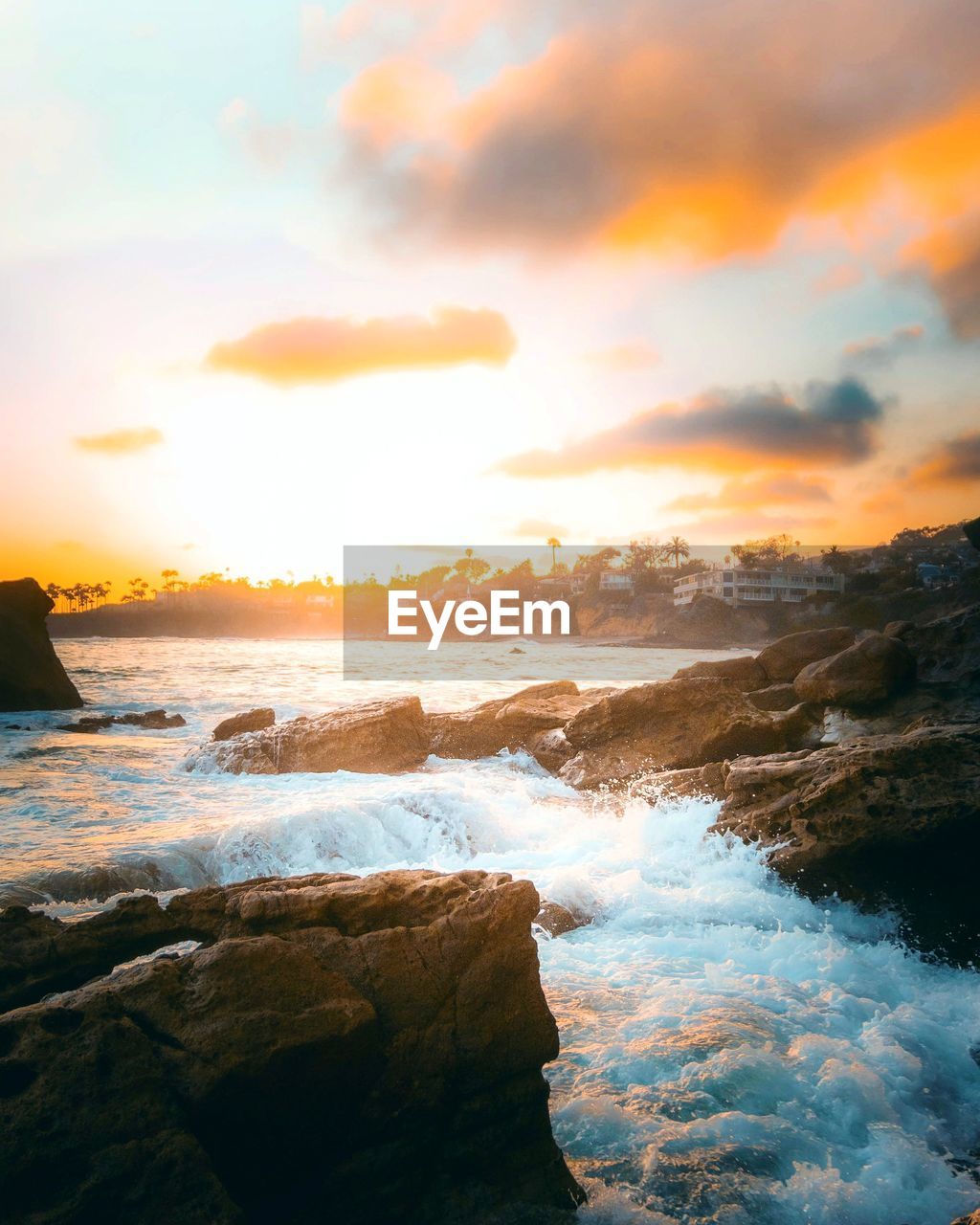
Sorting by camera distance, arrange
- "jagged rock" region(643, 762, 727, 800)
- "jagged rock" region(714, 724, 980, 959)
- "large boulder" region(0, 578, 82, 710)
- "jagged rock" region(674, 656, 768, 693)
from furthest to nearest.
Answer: "large boulder" region(0, 578, 82, 710) → "jagged rock" region(674, 656, 768, 693) → "jagged rock" region(643, 762, 727, 800) → "jagged rock" region(714, 724, 980, 959)

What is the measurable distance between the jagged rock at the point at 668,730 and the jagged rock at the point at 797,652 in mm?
2519

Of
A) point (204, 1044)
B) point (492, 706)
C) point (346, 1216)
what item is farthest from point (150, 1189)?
point (492, 706)

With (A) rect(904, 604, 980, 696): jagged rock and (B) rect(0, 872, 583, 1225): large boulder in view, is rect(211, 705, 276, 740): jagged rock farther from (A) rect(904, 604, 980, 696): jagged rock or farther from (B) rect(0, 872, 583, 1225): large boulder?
(A) rect(904, 604, 980, 696): jagged rock

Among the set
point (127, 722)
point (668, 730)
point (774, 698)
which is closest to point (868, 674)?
point (774, 698)

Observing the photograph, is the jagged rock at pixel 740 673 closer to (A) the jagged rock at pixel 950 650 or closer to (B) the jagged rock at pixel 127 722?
(A) the jagged rock at pixel 950 650

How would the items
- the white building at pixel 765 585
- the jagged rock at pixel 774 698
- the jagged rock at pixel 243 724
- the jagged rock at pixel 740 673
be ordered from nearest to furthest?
the jagged rock at pixel 774 698 < the jagged rock at pixel 740 673 < the jagged rock at pixel 243 724 < the white building at pixel 765 585

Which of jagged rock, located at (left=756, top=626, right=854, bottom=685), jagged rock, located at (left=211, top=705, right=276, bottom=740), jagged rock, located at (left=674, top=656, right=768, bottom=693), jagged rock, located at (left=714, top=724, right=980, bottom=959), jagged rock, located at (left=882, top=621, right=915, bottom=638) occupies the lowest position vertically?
jagged rock, located at (left=211, top=705, right=276, bottom=740)

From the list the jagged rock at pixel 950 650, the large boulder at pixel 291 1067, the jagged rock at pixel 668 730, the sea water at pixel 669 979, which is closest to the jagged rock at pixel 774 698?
the jagged rock at pixel 668 730

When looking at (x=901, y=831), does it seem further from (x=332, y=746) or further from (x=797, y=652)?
(x=332, y=746)

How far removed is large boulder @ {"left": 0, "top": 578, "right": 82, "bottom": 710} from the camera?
27891mm

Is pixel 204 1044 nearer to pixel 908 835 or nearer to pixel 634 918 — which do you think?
pixel 634 918

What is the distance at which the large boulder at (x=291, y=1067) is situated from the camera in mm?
3484

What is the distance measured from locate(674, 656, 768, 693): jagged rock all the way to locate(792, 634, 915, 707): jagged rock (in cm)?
335

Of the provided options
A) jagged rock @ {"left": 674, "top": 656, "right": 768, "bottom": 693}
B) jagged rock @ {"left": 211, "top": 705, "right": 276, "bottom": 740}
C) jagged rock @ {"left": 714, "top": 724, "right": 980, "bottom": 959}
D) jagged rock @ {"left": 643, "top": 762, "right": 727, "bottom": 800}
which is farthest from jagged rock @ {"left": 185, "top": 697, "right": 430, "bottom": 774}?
jagged rock @ {"left": 714, "top": 724, "right": 980, "bottom": 959}
